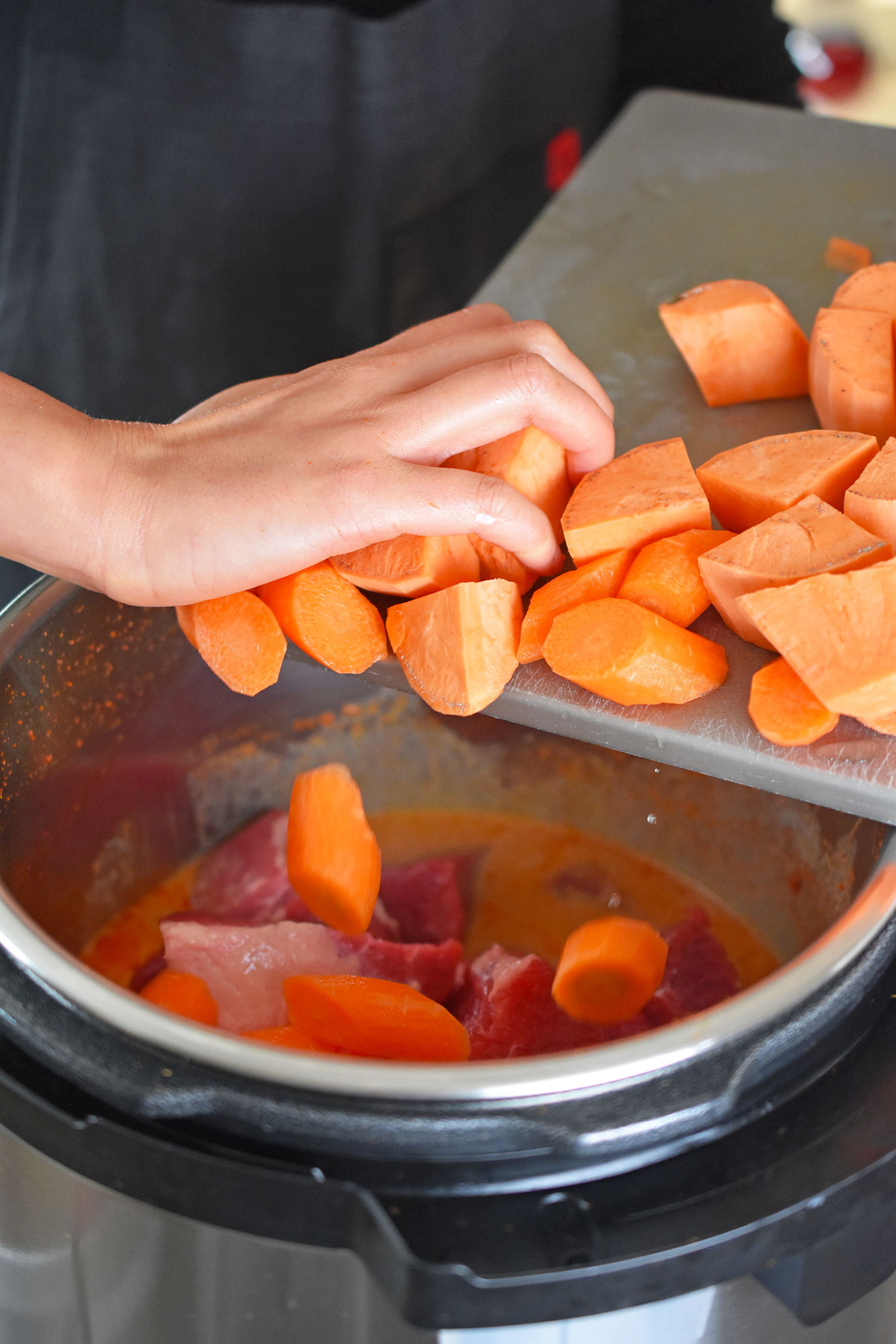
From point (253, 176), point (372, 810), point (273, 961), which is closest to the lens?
point (273, 961)

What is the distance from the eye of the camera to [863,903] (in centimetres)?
71

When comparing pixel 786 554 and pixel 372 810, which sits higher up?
pixel 786 554

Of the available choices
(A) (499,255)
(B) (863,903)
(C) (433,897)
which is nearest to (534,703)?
(B) (863,903)

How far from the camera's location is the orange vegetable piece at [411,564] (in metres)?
0.88

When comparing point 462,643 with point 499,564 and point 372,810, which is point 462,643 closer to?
point 499,564

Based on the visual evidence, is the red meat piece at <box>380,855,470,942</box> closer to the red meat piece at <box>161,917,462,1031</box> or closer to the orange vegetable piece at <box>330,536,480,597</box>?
the red meat piece at <box>161,917,462,1031</box>

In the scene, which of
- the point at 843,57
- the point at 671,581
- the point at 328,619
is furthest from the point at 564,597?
the point at 843,57

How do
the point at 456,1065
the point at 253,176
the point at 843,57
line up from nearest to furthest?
the point at 456,1065 → the point at 253,176 → the point at 843,57

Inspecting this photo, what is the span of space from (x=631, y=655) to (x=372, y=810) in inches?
21.6

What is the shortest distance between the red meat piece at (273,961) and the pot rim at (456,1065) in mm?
288

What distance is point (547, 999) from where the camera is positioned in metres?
0.93

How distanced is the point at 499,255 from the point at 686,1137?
1624mm

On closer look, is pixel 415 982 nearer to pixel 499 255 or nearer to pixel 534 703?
pixel 534 703

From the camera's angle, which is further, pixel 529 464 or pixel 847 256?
pixel 847 256
